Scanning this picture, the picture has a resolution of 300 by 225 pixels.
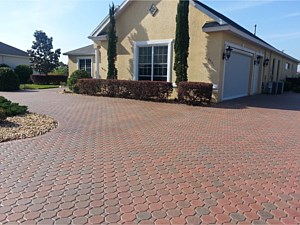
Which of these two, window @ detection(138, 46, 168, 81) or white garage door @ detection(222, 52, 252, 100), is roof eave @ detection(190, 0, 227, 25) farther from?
window @ detection(138, 46, 168, 81)

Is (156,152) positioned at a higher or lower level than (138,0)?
lower

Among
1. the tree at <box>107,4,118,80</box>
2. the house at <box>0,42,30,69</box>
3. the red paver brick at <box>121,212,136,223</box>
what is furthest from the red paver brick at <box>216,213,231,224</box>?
the house at <box>0,42,30,69</box>

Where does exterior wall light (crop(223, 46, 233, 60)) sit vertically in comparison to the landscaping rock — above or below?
above

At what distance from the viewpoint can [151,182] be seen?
4121 millimetres

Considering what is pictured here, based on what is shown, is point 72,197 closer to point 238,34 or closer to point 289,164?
point 289,164

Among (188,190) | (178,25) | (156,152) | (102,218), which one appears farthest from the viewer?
(178,25)

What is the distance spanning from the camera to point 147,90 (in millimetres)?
14516

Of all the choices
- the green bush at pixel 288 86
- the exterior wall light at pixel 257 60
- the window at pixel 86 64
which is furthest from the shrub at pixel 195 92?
the green bush at pixel 288 86

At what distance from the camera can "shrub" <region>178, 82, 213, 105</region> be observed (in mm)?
12961

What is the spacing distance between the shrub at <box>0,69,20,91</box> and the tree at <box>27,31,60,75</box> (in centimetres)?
2464

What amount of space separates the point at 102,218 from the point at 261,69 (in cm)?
2148

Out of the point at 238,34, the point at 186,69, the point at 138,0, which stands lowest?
the point at 186,69

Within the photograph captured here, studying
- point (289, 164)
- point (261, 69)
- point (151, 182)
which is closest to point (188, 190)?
point (151, 182)

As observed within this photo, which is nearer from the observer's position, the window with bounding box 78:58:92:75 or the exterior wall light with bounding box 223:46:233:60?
the exterior wall light with bounding box 223:46:233:60
